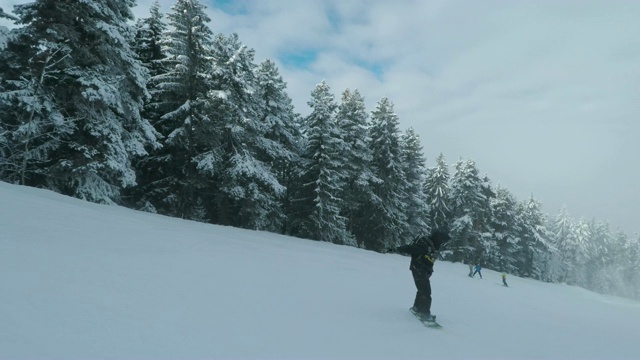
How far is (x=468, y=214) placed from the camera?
4597 cm

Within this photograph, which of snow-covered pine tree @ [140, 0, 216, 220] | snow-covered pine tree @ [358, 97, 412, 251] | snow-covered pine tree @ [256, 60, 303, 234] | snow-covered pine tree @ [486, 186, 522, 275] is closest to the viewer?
snow-covered pine tree @ [140, 0, 216, 220]

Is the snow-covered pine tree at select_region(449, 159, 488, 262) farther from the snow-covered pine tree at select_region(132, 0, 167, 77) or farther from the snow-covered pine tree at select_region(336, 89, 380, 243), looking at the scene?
the snow-covered pine tree at select_region(132, 0, 167, 77)

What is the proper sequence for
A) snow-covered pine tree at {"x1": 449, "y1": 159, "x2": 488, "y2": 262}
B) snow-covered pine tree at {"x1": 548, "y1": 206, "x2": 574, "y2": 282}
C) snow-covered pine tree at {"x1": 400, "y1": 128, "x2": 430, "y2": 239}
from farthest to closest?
snow-covered pine tree at {"x1": 548, "y1": 206, "x2": 574, "y2": 282} < snow-covered pine tree at {"x1": 449, "y1": 159, "x2": 488, "y2": 262} < snow-covered pine tree at {"x1": 400, "y1": 128, "x2": 430, "y2": 239}

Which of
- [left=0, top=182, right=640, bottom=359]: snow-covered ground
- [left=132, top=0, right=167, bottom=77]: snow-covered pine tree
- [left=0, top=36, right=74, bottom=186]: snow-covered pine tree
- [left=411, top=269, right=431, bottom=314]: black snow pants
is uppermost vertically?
[left=132, top=0, right=167, bottom=77]: snow-covered pine tree

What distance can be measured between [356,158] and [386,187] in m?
4.18

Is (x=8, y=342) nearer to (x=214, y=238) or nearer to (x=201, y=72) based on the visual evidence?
(x=214, y=238)

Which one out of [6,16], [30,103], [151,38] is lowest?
[30,103]

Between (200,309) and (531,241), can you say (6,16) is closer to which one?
(200,309)

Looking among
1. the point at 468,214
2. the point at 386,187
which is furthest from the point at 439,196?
the point at 386,187

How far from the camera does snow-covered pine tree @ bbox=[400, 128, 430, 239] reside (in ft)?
124

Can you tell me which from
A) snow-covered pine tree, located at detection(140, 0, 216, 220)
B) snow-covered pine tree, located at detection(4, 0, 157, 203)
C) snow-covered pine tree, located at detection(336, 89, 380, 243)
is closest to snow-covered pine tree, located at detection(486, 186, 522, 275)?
snow-covered pine tree, located at detection(336, 89, 380, 243)

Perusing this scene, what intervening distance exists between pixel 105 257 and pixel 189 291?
2038 mm

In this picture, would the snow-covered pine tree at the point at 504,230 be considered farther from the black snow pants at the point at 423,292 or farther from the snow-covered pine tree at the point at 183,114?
the black snow pants at the point at 423,292

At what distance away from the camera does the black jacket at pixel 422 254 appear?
695 centimetres
